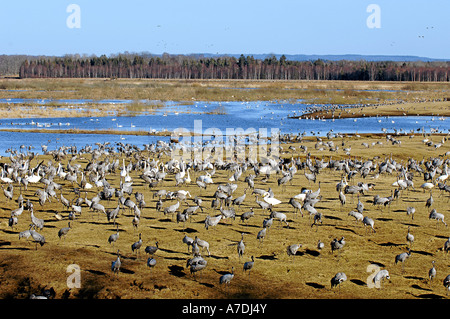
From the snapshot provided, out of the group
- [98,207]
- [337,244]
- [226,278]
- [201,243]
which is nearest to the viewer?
[226,278]

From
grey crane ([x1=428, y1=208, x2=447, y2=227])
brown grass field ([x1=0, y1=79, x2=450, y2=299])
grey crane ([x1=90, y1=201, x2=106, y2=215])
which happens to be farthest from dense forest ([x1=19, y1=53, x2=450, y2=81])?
grey crane ([x1=90, y1=201, x2=106, y2=215])

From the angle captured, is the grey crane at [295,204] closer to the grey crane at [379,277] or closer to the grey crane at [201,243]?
the grey crane at [201,243]

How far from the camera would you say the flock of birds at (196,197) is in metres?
14.9

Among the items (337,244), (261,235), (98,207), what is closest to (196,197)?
(98,207)

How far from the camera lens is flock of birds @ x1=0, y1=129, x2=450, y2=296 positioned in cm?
1487

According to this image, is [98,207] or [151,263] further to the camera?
[98,207]

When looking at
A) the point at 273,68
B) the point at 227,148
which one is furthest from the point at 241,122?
the point at 273,68

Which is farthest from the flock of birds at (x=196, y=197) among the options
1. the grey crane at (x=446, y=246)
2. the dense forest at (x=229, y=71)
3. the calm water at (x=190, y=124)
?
the dense forest at (x=229, y=71)

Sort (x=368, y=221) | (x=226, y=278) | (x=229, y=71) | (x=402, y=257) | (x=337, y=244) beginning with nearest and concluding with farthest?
1. (x=226, y=278)
2. (x=402, y=257)
3. (x=337, y=244)
4. (x=368, y=221)
5. (x=229, y=71)

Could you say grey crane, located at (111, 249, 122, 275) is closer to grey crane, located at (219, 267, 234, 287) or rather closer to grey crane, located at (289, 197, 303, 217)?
grey crane, located at (219, 267, 234, 287)

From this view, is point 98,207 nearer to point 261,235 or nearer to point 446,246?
point 261,235

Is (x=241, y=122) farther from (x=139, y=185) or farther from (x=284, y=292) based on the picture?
(x=284, y=292)

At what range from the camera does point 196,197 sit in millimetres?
19844

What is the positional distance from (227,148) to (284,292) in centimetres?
2434
